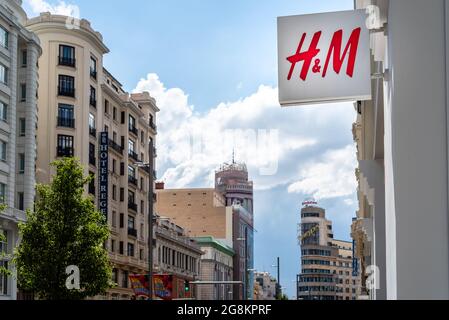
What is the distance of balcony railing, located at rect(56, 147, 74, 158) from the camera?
1062 cm

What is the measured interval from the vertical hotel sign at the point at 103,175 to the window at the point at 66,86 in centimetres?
74

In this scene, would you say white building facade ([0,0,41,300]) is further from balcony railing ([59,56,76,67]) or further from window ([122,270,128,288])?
window ([122,270,128,288])

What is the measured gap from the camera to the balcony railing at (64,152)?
10617mm

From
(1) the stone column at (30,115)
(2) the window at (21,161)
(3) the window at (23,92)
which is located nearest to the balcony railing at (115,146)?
(1) the stone column at (30,115)

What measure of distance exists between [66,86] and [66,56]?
1.52 ft

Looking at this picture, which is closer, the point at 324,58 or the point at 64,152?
the point at 324,58

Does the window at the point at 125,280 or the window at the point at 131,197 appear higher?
the window at the point at 131,197

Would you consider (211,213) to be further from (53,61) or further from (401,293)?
(401,293)

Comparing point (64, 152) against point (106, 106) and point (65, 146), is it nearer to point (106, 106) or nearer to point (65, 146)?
point (65, 146)

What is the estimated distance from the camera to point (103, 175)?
37.6 feet

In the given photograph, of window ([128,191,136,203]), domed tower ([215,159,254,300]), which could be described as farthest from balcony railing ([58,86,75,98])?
domed tower ([215,159,254,300])

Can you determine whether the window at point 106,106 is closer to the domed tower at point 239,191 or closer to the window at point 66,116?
the window at point 66,116

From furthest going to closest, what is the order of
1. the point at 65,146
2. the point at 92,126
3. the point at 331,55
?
1. the point at 92,126
2. the point at 65,146
3. the point at 331,55

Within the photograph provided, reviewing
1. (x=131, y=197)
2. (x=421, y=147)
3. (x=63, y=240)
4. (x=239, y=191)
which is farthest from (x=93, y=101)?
(x=421, y=147)
